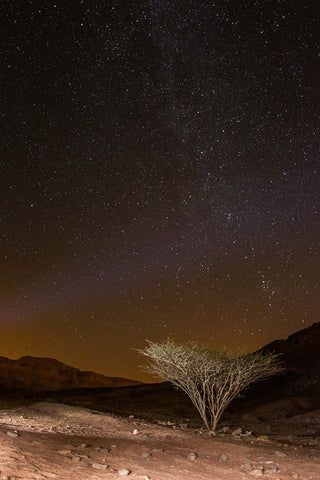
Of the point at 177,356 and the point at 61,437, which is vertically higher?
the point at 177,356

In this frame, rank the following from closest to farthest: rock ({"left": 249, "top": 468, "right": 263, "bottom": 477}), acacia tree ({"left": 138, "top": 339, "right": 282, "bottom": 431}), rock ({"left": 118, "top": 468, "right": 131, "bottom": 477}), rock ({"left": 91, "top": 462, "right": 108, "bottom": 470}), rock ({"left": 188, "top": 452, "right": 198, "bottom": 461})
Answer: rock ({"left": 118, "top": 468, "right": 131, "bottom": 477}), rock ({"left": 91, "top": 462, "right": 108, "bottom": 470}), rock ({"left": 249, "top": 468, "right": 263, "bottom": 477}), rock ({"left": 188, "top": 452, "right": 198, "bottom": 461}), acacia tree ({"left": 138, "top": 339, "right": 282, "bottom": 431})

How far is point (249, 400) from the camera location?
5691cm

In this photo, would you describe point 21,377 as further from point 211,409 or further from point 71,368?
point 211,409

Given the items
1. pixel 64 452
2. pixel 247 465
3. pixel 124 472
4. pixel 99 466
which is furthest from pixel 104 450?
pixel 247 465

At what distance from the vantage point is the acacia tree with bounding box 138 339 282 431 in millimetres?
21906

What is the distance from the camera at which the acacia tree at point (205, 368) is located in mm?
21906

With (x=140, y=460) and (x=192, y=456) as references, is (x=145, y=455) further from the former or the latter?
(x=192, y=456)

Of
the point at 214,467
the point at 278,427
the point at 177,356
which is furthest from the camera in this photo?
the point at 278,427

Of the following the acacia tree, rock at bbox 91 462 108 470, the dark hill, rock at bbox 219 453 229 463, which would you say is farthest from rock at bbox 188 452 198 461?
the dark hill

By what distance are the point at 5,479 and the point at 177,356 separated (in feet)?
52.4

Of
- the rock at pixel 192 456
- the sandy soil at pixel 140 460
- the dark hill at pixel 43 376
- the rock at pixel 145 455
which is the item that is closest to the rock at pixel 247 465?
the sandy soil at pixel 140 460

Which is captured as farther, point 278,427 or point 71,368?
point 71,368

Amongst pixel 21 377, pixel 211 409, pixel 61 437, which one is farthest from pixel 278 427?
pixel 21 377

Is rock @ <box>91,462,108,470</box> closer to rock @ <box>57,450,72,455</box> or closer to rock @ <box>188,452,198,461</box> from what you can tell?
rock @ <box>57,450,72,455</box>
